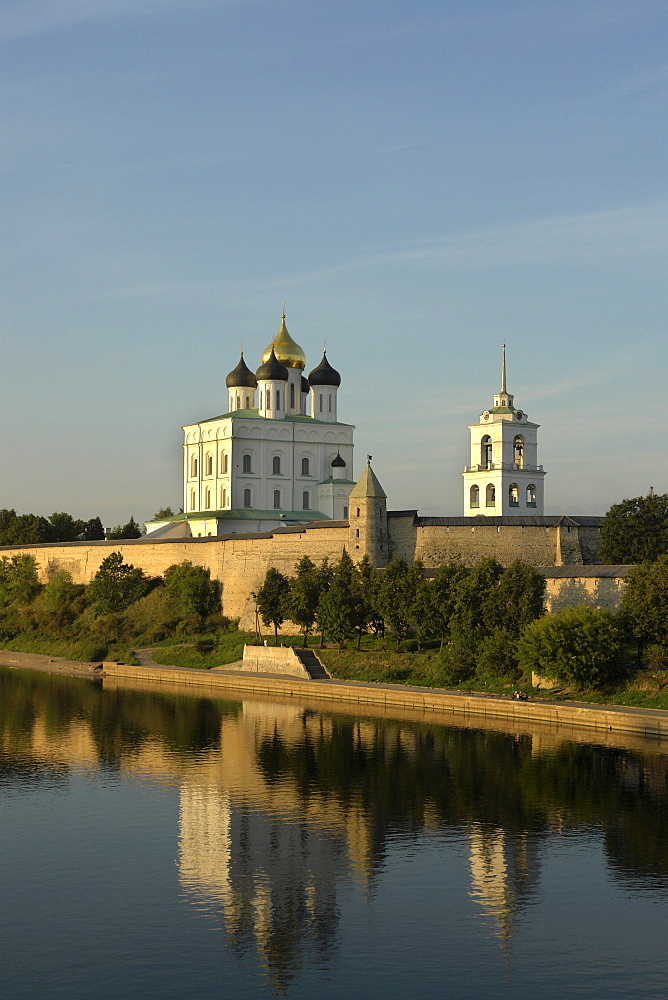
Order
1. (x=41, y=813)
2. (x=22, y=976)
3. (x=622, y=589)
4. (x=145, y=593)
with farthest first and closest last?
(x=145, y=593) < (x=622, y=589) < (x=41, y=813) < (x=22, y=976)

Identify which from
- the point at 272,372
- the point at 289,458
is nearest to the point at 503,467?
the point at 289,458

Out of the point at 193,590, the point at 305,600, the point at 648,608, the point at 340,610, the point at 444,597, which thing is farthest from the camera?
the point at 193,590

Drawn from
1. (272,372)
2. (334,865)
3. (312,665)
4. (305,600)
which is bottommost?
(334,865)

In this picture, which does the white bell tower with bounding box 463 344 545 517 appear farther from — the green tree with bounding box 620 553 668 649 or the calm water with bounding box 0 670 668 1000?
the calm water with bounding box 0 670 668 1000

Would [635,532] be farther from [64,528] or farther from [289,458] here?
[64,528]

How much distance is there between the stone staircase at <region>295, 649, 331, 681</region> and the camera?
3319cm

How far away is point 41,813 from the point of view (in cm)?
1948

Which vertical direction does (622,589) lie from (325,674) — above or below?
above

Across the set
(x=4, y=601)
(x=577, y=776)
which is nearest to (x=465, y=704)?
(x=577, y=776)

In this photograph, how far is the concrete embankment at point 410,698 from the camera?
2519 cm

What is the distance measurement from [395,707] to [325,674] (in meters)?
4.14

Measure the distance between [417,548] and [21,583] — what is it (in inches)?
707

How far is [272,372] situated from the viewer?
51.8 m

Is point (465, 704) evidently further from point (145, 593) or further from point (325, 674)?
Answer: point (145, 593)
